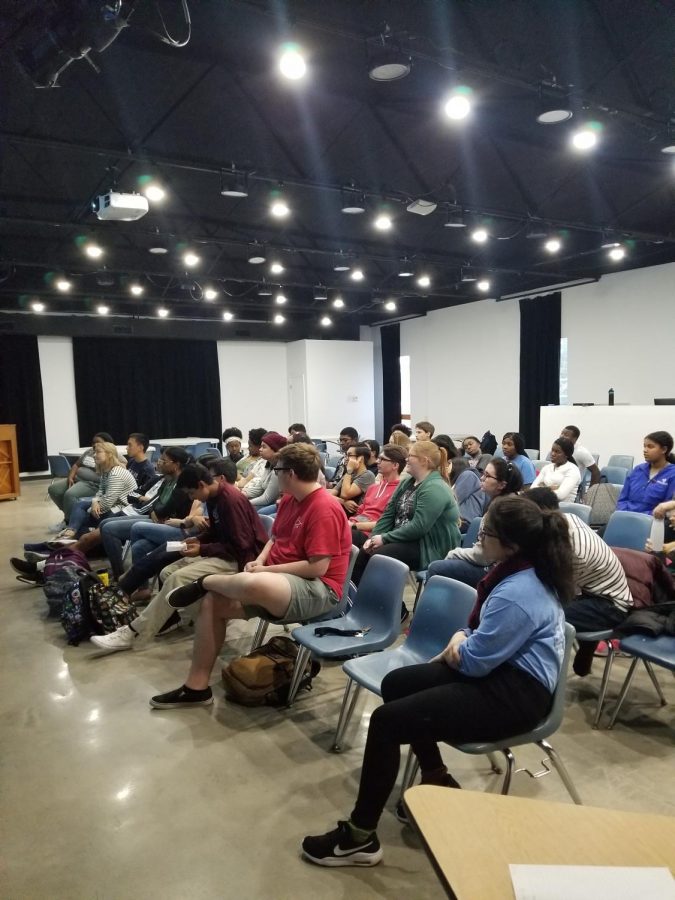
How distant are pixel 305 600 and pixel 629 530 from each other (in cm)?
209

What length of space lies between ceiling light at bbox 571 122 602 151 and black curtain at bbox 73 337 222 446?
11.0 meters

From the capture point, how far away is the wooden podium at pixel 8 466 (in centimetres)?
1070

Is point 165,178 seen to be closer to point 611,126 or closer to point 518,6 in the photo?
point 518,6

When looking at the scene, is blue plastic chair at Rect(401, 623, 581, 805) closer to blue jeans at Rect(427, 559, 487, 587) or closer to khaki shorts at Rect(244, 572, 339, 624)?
khaki shorts at Rect(244, 572, 339, 624)

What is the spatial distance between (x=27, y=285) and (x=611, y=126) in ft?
32.3

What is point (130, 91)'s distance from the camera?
18.6 feet

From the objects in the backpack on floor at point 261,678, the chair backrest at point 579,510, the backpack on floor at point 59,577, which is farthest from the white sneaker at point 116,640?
the chair backrest at point 579,510

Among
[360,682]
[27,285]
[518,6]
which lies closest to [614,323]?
[518,6]

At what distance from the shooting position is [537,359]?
1155 centimetres

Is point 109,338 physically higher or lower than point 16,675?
higher

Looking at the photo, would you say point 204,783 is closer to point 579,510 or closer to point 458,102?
point 579,510

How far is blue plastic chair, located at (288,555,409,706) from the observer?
2.71 meters

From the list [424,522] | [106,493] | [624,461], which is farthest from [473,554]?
[624,461]

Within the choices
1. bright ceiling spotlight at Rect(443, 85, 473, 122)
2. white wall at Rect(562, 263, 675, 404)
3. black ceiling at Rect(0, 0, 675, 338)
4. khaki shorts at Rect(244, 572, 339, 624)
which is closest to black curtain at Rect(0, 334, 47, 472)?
black ceiling at Rect(0, 0, 675, 338)
